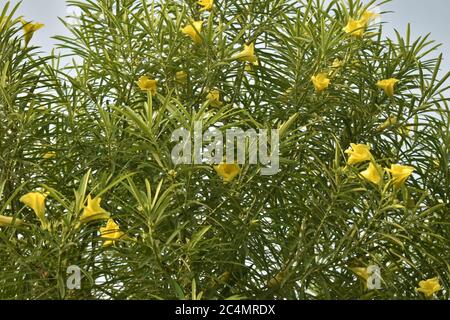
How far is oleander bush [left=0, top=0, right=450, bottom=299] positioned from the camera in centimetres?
271

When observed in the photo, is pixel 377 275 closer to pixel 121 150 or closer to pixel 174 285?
pixel 174 285

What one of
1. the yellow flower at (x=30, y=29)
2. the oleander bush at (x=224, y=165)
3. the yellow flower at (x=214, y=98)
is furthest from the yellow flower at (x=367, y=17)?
the yellow flower at (x=30, y=29)

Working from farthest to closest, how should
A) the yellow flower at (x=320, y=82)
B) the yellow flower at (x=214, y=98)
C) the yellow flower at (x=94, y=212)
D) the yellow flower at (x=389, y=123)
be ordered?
the yellow flower at (x=389, y=123) < the yellow flower at (x=214, y=98) < the yellow flower at (x=320, y=82) < the yellow flower at (x=94, y=212)

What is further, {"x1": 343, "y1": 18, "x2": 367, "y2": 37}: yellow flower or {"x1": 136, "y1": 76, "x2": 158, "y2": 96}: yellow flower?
{"x1": 343, "y1": 18, "x2": 367, "y2": 37}: yellow flower

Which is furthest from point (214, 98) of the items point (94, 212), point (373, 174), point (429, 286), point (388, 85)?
point (429, 286)

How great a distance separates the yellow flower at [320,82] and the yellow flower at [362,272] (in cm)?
65

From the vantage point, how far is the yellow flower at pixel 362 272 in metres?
2.94

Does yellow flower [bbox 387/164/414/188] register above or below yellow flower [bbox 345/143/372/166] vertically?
below

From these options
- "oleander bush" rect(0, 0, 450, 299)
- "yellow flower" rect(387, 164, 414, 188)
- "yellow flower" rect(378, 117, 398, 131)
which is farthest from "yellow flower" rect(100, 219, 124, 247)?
"yellow flower" rect(378, 117, 398, 131)

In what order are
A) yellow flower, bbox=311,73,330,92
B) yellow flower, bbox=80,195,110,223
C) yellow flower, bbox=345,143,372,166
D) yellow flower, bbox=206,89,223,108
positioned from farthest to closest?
yellow flower, bbox=206,89,223,108 → yellow flower, bbox=311,73,330,92 → yellow flower, bbox=345,143,372,166 → yellow flower, bbox=80,195,110,223

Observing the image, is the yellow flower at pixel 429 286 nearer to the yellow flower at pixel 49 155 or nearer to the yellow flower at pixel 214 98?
the yellow flower at pixel 214 98

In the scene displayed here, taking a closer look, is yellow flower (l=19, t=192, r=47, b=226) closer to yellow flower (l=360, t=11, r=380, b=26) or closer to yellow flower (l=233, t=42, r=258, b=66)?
yellow flower (l=233, t=42, r=258, b=66)

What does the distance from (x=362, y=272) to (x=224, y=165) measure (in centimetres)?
61

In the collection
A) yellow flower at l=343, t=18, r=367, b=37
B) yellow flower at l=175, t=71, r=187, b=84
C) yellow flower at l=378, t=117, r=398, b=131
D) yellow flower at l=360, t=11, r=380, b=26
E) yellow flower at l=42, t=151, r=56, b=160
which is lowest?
yellow flower at l=42, t=151, r=56, b=160
